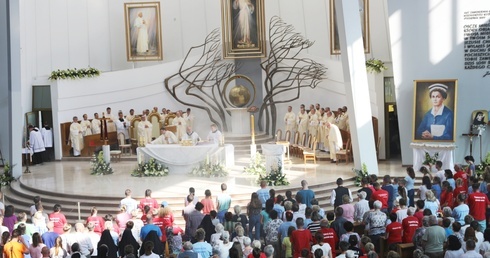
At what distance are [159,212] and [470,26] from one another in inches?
448

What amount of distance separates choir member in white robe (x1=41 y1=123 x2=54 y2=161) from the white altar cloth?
1119cm

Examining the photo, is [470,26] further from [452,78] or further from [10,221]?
[10,221]

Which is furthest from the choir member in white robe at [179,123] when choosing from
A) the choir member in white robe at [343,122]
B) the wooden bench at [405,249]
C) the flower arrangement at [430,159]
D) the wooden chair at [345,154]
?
the wooden bench at [405,249]

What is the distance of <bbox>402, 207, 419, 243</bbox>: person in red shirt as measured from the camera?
11.9 metres

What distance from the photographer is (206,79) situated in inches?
1041

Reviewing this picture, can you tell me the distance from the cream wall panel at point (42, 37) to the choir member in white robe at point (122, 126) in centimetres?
339

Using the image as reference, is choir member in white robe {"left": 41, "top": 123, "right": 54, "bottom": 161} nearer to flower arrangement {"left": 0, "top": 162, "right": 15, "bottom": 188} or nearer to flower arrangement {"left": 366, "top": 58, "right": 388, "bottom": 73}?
flower arrangement {"left": 0, "top": 162, "right": 15, "bottom": 188}

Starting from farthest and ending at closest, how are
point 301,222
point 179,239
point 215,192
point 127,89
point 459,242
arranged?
point 127,89
point 215,192
point 179,239
point 301,222
point 459,242

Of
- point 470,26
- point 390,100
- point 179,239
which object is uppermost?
point 470,26

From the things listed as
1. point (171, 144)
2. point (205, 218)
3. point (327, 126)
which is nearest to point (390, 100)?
point (327, 126)

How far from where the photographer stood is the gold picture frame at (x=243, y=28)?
2539cm

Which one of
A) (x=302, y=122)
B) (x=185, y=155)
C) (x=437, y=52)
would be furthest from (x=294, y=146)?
(x=437, y=52)

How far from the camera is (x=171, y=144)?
20.7m

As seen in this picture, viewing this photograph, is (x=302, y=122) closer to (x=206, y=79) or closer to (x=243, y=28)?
(x=243, y=28)
